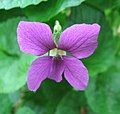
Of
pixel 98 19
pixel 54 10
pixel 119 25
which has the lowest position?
pixel 119 25

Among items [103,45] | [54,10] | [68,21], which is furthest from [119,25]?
[54,10]

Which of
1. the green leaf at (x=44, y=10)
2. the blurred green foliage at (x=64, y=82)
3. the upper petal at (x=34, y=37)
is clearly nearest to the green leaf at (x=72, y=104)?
the blurred green foliage at (x=64, y=82)

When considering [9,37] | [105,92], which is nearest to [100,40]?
[105,92]

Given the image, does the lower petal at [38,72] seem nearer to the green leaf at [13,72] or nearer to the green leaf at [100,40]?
the green leaf at [13,72]

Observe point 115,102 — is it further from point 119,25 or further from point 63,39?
point 63,39

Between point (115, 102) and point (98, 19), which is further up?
point (98, 19)

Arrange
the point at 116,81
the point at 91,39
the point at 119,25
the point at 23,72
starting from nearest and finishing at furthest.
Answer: the point at 91,39 → the point at 23,72 → the point at 116,81 → the point at 119,25
